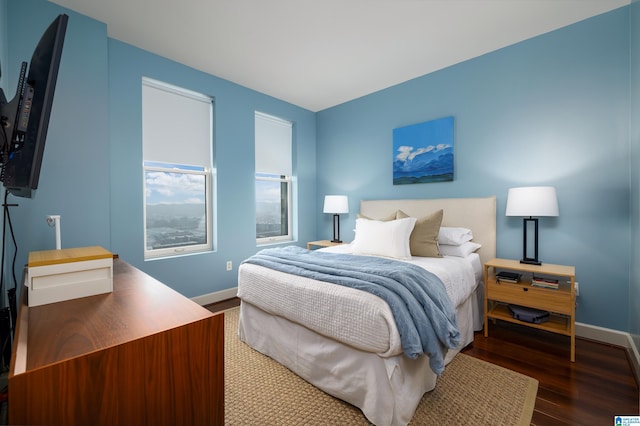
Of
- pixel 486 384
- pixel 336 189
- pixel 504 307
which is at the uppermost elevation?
pixel 336 189

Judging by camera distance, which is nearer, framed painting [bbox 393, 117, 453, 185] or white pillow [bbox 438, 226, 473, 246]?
white pillow [bbox 438, 226, 473, 246]

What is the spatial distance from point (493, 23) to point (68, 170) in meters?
3.84

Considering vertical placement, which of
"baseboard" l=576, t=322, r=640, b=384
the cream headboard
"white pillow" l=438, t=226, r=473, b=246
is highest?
the cream headboard

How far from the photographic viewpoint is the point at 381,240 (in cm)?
269

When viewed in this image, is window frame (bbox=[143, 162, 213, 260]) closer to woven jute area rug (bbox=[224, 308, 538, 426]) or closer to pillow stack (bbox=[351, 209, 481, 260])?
woven jute area rug (bbox=[224, 308, 538, 426])

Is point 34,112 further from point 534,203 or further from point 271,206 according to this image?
point 271,206

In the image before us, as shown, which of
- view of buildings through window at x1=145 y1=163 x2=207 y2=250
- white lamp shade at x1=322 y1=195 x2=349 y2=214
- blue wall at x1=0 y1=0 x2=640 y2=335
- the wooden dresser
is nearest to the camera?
the wooden dresser

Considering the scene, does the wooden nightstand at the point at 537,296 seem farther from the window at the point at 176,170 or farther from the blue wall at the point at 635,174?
the window at the point at 176,170

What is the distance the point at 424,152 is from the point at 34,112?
331cm

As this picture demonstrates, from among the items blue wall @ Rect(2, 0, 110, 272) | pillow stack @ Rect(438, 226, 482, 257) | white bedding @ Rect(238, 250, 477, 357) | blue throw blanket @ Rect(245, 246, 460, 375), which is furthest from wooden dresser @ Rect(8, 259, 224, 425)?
pillow stack @ Rect(438, 226, 482, 257)

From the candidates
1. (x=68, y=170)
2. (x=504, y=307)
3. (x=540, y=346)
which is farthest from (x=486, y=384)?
(x=68, y=170)

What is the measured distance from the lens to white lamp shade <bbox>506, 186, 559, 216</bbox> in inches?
89.4

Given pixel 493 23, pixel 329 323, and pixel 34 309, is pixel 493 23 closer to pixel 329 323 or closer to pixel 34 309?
pixel 329 323

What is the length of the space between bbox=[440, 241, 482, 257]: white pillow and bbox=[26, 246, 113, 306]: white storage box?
8.84 feet
